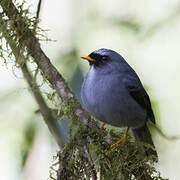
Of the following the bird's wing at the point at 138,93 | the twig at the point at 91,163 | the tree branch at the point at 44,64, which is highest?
the tree branch at the point at 44,64

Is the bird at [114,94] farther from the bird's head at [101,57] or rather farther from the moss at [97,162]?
the moss at [97,162]

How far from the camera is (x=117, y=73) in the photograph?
194 inches

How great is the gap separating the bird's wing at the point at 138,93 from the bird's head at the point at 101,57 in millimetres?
366

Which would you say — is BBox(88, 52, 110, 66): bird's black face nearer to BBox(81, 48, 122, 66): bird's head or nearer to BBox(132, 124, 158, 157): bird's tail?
BBox(81, 48, 122, 66): bird's head

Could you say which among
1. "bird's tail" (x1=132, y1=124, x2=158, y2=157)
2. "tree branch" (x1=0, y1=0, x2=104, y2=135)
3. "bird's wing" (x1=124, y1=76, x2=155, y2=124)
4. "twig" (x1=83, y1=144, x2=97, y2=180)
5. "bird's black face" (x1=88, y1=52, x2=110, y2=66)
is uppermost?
"tree branch" (x1=0, y1=0, x2=104, y2=135)

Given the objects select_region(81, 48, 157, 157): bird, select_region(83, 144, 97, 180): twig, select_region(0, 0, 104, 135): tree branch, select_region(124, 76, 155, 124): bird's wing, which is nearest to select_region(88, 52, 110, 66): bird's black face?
select_region(81, 48, 157, 157): bird

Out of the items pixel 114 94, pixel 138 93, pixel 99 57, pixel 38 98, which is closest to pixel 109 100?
pixel 114 94

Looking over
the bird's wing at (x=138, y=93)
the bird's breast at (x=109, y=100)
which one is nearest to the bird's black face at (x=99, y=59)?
the bird's breast at (x=109, y=100)

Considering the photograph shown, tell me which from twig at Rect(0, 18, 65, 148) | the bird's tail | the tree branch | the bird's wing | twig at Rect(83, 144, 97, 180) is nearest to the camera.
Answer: twig at Rect(83, 144, 97, 180)

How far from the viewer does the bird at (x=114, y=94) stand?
15.4 ft

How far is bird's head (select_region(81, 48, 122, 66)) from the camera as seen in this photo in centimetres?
494

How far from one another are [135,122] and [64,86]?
1689mm

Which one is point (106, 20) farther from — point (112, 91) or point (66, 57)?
point (112, 91)

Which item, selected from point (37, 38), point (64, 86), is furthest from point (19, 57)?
point (64, 86)
